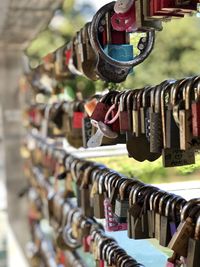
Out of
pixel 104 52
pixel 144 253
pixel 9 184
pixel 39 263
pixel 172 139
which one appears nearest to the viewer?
pixel 172 139

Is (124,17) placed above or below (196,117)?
above

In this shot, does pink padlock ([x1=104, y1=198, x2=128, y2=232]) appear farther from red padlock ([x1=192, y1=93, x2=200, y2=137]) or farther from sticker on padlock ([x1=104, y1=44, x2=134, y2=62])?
red padlock ([x1=192, y1=93, x2=200, y2=137])

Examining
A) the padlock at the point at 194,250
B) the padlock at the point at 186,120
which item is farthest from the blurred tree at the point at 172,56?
the padlock at the point at 194,250

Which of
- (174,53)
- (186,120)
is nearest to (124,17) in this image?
(174,53)

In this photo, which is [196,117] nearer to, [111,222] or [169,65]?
[169,65]

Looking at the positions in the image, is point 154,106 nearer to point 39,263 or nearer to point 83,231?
point 83,231

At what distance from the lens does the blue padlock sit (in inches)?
64.0

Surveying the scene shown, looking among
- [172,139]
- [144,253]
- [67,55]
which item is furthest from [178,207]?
[67,55]

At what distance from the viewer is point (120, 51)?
1640 mm

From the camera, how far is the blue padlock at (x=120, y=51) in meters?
1.63

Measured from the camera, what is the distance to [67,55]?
8.36ft

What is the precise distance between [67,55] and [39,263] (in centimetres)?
265

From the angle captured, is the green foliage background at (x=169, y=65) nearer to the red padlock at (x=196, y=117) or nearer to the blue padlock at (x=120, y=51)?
the blue padlock at (x=120, y=51)

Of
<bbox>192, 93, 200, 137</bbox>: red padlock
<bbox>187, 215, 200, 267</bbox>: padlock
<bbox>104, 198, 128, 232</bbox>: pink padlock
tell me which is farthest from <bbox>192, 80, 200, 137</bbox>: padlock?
<bbox>104, 198, 128, 232</bbox>: pink padlock
